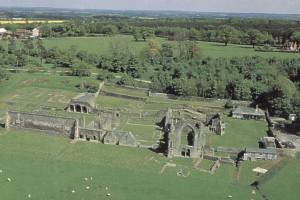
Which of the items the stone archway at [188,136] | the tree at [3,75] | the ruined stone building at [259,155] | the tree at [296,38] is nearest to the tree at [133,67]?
the tree at [3,75]

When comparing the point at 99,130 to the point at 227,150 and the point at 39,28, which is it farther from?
the point at 39,28

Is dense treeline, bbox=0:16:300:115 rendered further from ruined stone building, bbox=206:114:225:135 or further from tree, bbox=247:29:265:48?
ruined stone building, bbox=206:114:225:135

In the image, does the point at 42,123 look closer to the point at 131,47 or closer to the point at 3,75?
the point at 3,75

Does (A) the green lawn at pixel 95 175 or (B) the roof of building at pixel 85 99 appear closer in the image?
(A) the green lawn at pixel 95 175

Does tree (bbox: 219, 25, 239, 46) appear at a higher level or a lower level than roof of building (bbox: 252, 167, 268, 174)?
higher

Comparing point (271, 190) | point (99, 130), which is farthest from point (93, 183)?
point (271, 190)

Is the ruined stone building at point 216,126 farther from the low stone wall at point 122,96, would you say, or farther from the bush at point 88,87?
the bush at point 88,87

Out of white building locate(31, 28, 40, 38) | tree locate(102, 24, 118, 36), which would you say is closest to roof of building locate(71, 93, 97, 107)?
white building locate(31, 28, 40, 38)

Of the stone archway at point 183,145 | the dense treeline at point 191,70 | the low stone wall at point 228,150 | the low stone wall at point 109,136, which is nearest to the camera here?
the stone archway at point 183,145

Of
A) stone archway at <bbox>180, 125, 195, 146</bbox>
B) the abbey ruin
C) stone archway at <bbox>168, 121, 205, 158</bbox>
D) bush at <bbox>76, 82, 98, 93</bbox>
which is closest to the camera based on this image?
stone archway at <bbox>168, 121, 205, 158</bbox>
